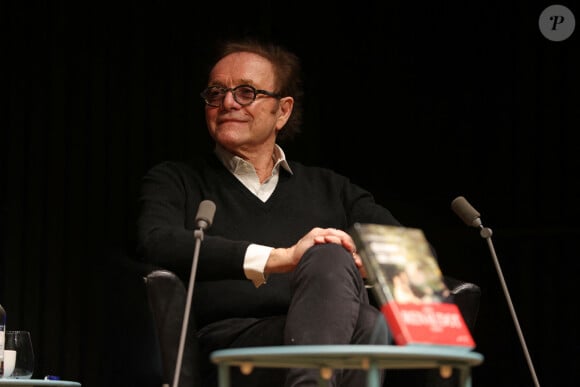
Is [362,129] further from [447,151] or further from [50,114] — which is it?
[50,114]

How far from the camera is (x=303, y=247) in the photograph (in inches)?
79.7

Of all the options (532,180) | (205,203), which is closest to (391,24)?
(532,180)

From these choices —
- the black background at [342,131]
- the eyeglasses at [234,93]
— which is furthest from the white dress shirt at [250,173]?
the black background at [342,131]

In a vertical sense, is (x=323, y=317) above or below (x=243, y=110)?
below

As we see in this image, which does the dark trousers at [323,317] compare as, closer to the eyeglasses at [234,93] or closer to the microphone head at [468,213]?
the microphone head at [468,213]

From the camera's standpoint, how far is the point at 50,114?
3744 millimetres

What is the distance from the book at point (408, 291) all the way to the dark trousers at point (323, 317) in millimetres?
317

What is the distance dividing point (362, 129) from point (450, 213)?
0.48 m

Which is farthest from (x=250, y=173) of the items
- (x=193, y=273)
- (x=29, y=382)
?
(x=29, y=382)

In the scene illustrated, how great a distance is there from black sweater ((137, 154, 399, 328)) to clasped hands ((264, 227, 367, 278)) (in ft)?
0.28
